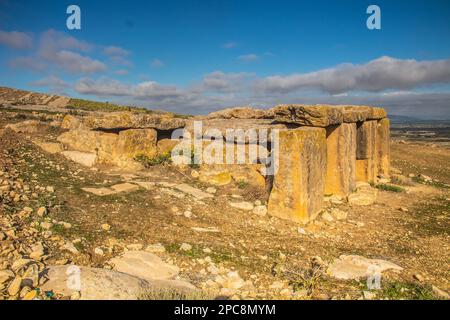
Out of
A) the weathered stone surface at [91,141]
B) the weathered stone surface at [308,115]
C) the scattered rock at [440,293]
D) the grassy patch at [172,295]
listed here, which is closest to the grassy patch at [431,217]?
the scattered rock at [440,293]

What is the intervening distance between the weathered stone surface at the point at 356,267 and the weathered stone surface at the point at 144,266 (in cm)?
217

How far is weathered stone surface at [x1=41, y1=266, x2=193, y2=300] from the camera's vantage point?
3.09 metres

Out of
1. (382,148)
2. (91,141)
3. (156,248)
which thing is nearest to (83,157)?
(91,141)

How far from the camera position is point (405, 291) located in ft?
13.3

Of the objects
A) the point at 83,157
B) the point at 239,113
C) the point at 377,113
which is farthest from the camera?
the point at 239,113

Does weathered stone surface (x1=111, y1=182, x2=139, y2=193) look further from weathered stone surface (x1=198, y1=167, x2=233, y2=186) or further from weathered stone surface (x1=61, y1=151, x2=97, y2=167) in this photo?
weathered stone surface (x1=198, y1=167, x2=233, y2=186)

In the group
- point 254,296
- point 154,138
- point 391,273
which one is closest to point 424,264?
point 391,273

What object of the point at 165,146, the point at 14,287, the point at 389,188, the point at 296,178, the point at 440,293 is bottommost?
the point at 440,293

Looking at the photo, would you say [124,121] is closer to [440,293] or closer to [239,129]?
[239,129]

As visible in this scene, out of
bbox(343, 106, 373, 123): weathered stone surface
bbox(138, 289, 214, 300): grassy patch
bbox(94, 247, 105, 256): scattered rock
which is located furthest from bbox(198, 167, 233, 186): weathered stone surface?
bbox(138, 289, 214, 300): grassy patch

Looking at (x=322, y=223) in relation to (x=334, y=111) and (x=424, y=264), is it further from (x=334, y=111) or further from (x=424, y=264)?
(x=334, y=111)

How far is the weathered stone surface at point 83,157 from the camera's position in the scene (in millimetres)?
8172

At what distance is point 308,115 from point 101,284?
4.96 m

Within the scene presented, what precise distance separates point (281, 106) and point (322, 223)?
2577 millimetres
